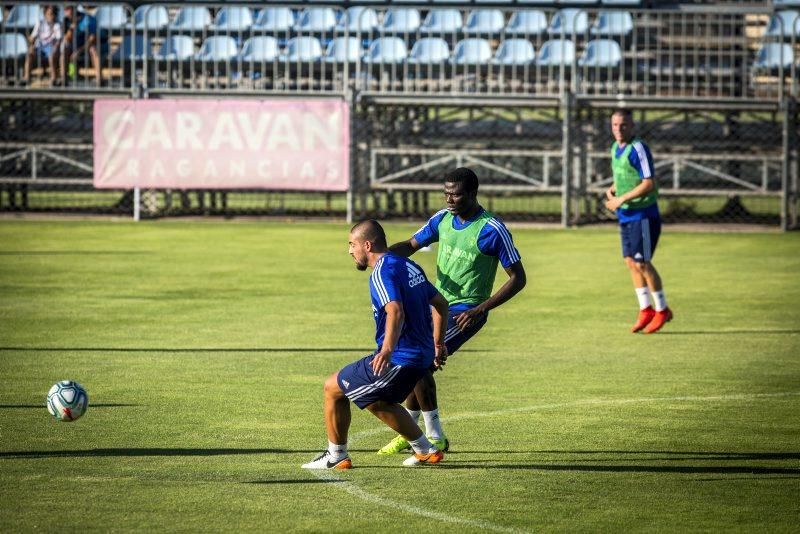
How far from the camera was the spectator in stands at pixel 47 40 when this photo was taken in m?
26.5

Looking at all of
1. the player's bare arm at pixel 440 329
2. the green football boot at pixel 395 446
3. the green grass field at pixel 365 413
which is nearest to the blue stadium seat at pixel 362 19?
the green grass field at pixel 365 413

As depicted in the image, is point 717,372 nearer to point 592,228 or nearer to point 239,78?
point 592,228

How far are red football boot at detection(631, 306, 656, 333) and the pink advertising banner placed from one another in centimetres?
1221

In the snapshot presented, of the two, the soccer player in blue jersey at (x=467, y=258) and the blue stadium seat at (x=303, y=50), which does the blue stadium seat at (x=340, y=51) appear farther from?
the soccer player in blue jersey at (x=467, y=258)

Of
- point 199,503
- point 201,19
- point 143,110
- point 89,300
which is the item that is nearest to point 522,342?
point 89,300

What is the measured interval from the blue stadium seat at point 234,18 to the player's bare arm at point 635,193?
48.8ft

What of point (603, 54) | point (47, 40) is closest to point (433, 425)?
point (603, 54)

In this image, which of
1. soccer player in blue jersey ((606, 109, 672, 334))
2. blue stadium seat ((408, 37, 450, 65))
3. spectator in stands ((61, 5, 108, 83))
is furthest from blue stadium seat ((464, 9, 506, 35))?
soccer player in blue jersey ((606, 109, 672, 334))

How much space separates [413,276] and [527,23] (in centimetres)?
2072

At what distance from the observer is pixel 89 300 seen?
50.1ft

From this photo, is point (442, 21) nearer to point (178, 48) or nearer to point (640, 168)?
point (178, 48)

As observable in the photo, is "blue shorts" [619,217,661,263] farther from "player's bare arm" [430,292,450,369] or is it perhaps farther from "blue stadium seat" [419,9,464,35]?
"blue stadium seat" [419,9,464,35]

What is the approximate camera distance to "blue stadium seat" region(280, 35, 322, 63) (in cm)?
2650

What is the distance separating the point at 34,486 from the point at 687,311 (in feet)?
31.0
